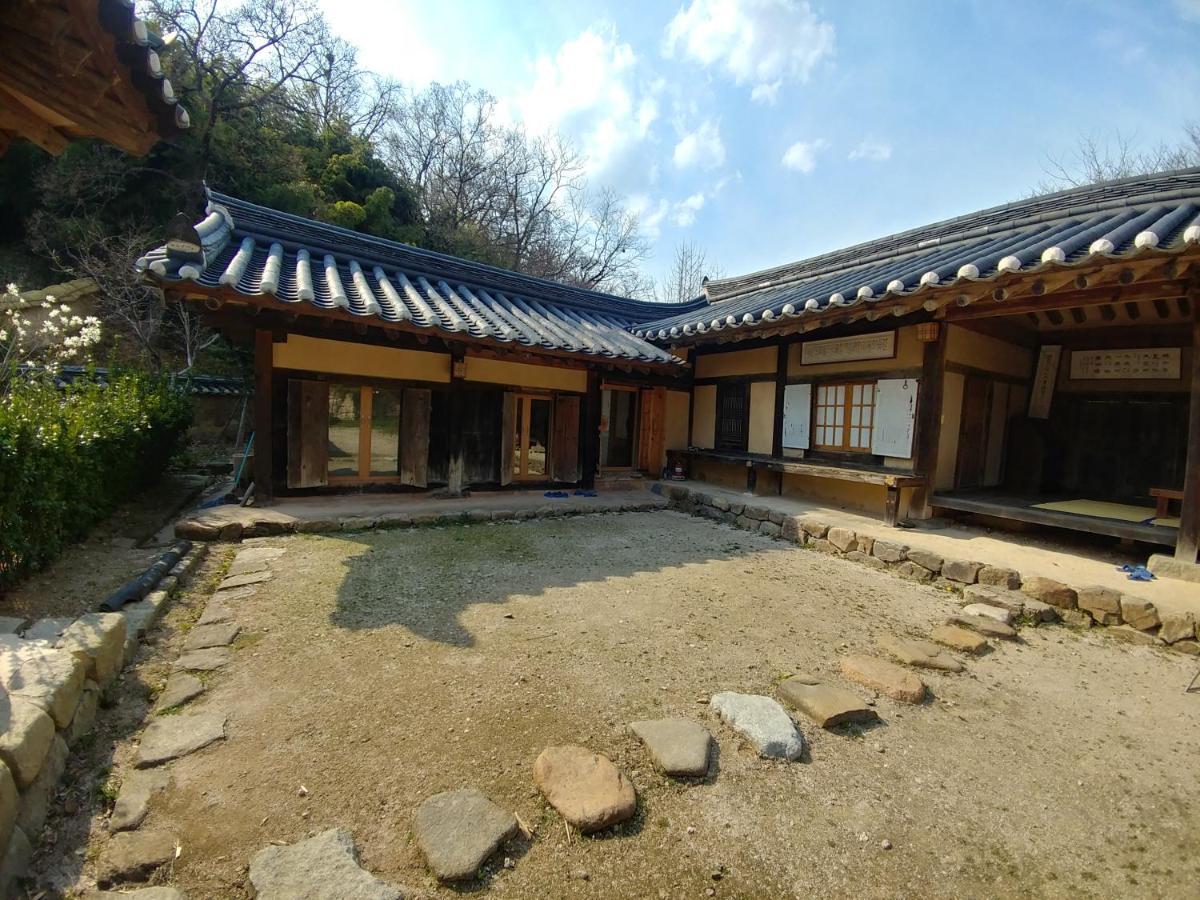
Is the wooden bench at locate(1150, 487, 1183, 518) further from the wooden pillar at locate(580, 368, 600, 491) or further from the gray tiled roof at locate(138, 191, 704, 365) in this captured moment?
the wooden pillar at locate(580, 368, 600, 491)

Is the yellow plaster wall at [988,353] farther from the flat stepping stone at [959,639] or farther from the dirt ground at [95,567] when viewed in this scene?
the dirt ground at [95,567]

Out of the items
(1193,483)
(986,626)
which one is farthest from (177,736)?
(1193,483)

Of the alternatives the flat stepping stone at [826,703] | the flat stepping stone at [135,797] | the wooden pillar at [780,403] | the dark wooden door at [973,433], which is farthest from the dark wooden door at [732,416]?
the flat stepping stone at [135,797]

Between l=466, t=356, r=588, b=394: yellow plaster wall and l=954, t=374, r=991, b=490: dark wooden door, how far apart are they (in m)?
5.70

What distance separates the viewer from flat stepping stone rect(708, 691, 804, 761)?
8.32 ft

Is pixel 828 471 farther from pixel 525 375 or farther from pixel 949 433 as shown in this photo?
pixel 525 375

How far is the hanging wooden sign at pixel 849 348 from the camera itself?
721 centimetres

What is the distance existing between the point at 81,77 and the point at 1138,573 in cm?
818

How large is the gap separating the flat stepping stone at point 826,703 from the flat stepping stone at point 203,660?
10.9ft

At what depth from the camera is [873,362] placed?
7.44 m

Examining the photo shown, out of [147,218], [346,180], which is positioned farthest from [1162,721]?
[346,180]

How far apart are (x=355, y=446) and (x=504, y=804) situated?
6339mm

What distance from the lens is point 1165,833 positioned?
7.16ft

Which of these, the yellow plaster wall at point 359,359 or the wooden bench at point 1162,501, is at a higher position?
the yellow plaster wall at point 359,359
